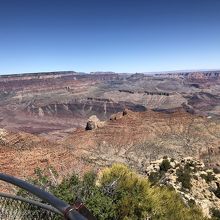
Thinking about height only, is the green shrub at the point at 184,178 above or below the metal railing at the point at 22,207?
below

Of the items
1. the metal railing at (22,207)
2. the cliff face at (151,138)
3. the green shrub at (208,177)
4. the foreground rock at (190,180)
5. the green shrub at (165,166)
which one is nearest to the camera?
the metal railing at (22,207)

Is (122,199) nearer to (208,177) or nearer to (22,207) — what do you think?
(22,207)

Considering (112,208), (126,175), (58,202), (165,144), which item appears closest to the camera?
(58,202)

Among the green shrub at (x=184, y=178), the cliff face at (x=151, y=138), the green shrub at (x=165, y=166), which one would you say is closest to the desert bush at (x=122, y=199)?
the green shrub at (x=184, y=178)

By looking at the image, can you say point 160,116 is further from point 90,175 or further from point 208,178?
point 90,175

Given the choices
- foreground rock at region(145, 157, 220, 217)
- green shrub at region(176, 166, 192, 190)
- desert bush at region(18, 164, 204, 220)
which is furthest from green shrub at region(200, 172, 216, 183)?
desert bush at region(18, 164, 204, 220)

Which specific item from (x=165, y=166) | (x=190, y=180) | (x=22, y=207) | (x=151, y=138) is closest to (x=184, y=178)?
(x=190, y=180)

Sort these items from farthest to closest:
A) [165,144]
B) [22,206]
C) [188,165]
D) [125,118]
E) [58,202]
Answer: [125,118] → [165,144] → [188,165] → [22,206] → [58,202]

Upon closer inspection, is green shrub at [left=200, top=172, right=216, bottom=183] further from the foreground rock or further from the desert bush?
the desert bush

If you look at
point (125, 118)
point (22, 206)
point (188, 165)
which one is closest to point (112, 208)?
point (22, 206)

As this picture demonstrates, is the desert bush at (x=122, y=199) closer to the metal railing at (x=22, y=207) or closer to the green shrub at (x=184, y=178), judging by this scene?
the metal railing at (x=22, y=207)

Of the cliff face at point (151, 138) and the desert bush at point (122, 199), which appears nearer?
the desert bush at point (122, 199)
